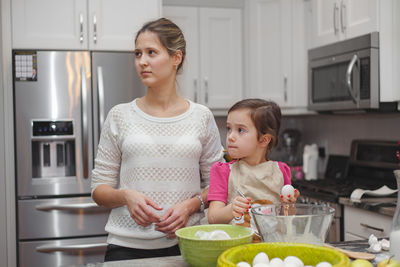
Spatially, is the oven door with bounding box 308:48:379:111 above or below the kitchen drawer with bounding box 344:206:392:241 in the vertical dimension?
above

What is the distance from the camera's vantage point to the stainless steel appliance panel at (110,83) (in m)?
2.78

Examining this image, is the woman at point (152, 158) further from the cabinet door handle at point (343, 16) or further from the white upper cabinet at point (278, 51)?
the white upper cabinet at point (278, 51)

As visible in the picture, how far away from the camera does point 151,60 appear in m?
1.44

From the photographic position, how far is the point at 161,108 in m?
1.53

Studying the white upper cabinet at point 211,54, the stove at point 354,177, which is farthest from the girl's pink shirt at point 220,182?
the white upper cabinet at point 211,54

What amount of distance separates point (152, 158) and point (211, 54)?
212 centimetres

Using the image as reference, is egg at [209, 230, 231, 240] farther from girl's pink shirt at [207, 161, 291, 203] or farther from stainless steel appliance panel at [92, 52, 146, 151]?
stainless steel appliance panel at [92, 52, 146, 151]

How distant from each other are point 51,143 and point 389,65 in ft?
6.39

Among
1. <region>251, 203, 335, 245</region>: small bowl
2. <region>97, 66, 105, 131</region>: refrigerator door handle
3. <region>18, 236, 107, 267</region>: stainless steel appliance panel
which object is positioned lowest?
<region>18, 236, 107, 267</region>: stainless steel appliance panel

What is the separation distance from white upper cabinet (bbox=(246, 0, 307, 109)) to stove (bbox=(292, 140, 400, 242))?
528 millimetres

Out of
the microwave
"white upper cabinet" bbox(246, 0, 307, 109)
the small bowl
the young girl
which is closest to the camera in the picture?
the small bowl

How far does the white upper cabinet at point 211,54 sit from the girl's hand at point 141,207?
2.04 m

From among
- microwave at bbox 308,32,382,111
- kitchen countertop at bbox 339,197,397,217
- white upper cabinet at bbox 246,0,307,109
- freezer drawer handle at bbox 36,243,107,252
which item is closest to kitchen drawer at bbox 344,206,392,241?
kitchen countertop at bbox 339,197,397,217

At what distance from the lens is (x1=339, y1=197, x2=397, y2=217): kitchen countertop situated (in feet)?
7.24
